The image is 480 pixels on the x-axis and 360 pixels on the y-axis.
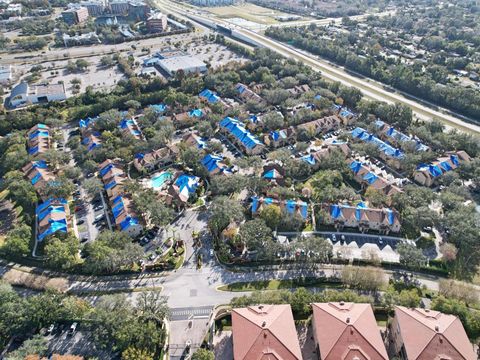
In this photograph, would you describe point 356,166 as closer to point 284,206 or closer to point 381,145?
point 381,145

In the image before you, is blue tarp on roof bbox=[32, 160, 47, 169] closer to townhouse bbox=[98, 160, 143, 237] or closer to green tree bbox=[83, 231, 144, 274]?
townhouse bbox=[98, 160, 143, 237]

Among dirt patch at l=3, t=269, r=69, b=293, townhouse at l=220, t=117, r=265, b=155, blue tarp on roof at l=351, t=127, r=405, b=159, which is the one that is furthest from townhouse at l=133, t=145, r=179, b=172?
blue tarp on roof at l=351, t=127, r=405, b=159

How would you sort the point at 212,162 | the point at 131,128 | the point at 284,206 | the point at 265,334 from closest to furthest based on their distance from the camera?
1. the point at 265,334
2. the point at 284,206
3. the point at 212,162
4. the point at 131,128

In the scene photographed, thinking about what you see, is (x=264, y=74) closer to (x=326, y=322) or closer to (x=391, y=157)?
(x=391, y=157)

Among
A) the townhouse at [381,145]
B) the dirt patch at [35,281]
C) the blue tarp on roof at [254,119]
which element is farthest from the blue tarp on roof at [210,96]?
the dirt patch at [35,281]

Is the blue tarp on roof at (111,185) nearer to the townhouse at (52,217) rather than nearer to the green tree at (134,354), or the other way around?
the townhouse at (52,217)

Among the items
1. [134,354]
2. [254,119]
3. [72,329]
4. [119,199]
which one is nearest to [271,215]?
[119,199]

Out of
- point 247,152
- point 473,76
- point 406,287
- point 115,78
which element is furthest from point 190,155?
point 473,76
